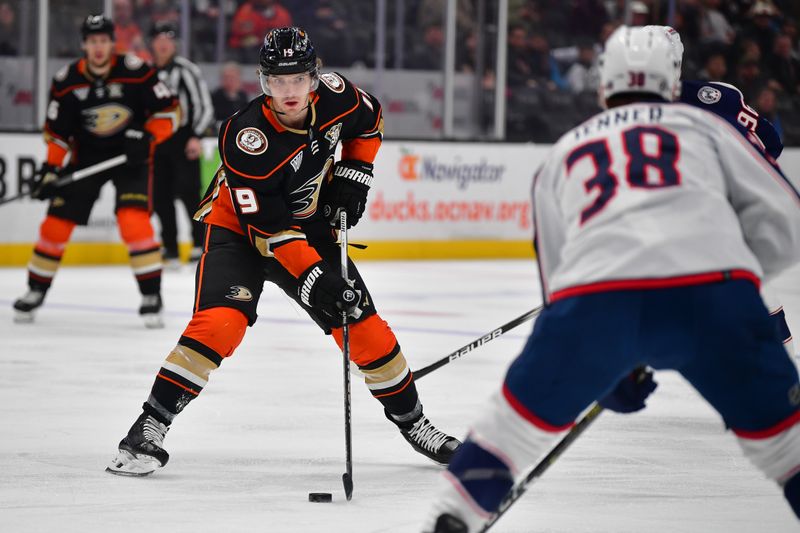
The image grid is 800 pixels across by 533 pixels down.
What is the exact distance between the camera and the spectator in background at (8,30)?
30.3 feet

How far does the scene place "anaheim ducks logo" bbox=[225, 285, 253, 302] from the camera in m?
3.60

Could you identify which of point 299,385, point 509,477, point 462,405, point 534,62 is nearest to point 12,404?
point 299,385

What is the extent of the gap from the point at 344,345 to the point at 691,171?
4.81 feet

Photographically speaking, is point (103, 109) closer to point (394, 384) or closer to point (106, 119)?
point (106, 119)

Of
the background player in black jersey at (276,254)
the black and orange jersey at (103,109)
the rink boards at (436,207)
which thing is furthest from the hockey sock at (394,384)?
the rink boards at (436,207)

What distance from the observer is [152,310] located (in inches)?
258

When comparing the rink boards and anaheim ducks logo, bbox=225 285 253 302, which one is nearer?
anaheim ducks logo, bbox=225 285 253 302

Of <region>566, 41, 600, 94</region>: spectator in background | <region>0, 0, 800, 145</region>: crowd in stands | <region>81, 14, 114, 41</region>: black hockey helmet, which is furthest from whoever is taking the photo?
<region>566, 41, 600, 94</region>: spectator in background

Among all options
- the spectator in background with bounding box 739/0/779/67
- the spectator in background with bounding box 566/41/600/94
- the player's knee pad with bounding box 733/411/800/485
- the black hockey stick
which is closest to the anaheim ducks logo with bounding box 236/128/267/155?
the black hockey stick

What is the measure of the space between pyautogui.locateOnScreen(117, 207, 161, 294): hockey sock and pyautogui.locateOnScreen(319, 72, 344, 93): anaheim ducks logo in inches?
108

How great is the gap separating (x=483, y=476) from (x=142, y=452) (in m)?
1.51

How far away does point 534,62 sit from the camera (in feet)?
36.6

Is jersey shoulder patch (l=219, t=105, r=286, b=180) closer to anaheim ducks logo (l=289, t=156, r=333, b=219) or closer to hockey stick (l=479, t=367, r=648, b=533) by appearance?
anaheim ducks logo (l=289, t=156, r=333, b=219)

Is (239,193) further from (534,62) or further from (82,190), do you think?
(534,62)
